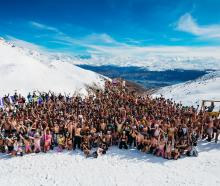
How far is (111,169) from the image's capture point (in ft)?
77.9

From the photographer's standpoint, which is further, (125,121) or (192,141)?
(125,121)

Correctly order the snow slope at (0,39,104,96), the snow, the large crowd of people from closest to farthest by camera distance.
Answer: the snow → the large crowd of people → the snow slope at (0,39,104,96)

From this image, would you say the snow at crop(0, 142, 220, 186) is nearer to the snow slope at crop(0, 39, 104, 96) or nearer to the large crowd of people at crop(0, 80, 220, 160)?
the large crowd of people at crop(0, 80, 220, 160)

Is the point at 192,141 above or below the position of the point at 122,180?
above

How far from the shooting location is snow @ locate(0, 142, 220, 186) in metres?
22.2

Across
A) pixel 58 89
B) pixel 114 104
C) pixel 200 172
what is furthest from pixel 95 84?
pixel 200 172

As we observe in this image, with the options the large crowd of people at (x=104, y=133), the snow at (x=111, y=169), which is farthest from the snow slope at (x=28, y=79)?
the snow at (x=111, y=169)

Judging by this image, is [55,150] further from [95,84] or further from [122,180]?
[95,84]

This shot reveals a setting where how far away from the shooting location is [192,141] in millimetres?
26297

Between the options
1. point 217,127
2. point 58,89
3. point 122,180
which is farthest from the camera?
point 58,89

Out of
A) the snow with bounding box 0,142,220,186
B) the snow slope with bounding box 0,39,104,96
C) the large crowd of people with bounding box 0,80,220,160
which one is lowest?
the snow with bounding box 0,142,220,186

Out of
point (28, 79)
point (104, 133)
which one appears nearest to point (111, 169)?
point (104, 133)

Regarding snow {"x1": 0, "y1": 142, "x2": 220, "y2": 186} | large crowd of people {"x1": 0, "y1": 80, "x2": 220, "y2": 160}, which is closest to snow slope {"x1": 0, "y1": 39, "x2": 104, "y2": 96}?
large crowd of people {"x1": 0, "y1": 80, "x2": 220, "y2": 160}

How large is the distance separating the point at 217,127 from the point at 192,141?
2.96 metres
